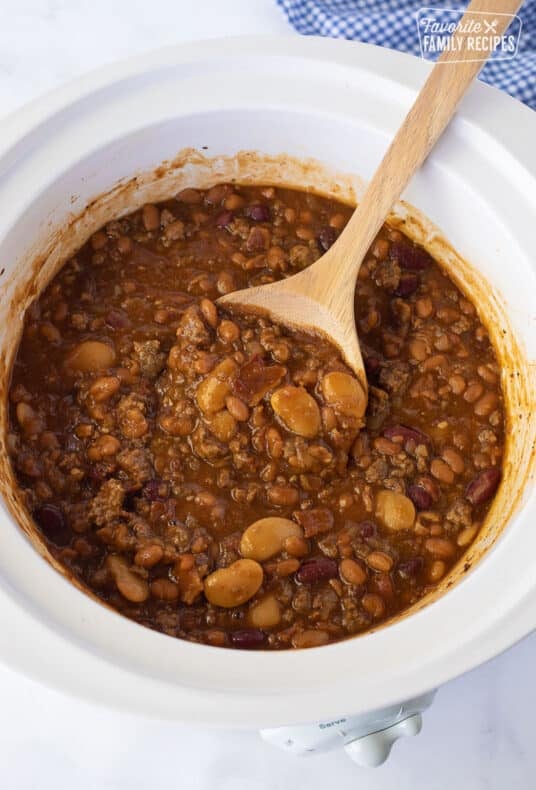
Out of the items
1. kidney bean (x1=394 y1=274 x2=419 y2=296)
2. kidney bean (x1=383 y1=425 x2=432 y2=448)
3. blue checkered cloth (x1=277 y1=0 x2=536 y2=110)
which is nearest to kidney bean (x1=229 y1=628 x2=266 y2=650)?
kidney bean (x1=383 y1=425 x2=432 y2=448)

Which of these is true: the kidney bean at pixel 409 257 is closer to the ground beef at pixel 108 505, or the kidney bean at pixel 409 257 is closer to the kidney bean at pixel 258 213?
the kidney bean at pixel 258 213

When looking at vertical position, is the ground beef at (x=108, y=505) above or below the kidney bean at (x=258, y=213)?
below

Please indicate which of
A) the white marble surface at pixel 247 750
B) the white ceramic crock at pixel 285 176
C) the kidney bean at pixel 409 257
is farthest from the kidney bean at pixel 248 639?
the kidney bean at pixel 409 257

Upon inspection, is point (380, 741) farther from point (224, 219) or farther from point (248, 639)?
point (224, 219)

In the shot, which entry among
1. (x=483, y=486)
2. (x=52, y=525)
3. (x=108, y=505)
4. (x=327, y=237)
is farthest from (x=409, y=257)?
(x=52, y=525)

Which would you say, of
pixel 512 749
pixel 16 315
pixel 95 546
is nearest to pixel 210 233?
pixel 16 315

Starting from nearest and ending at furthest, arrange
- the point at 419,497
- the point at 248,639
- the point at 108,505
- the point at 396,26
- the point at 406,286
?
the point at 248,639 → the point at 108,505 → the point at 419,497 → the point at 406,286 → the point at 396,26
